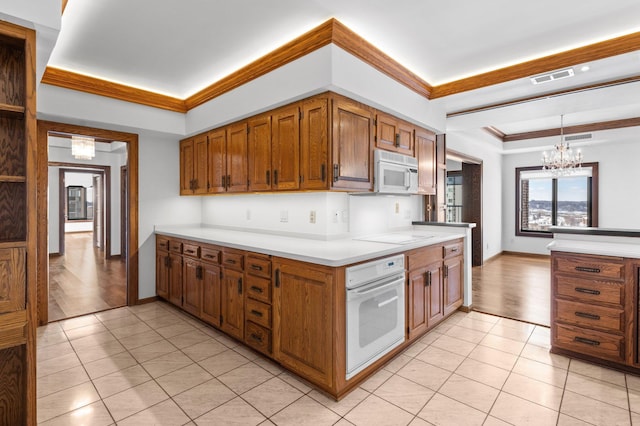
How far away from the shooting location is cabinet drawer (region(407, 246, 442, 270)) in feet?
9.20

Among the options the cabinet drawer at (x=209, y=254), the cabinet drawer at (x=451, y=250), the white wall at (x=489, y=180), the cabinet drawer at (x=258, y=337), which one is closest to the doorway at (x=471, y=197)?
the white wall at (x=489, y=180)

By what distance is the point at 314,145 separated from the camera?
271 centimetres

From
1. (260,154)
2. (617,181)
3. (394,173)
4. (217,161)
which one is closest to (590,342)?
(394,173)

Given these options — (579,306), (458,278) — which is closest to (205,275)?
(458,278)

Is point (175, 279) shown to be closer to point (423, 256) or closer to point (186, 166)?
point (186, 166)

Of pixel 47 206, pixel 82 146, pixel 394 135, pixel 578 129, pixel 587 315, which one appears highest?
pixel 578 129

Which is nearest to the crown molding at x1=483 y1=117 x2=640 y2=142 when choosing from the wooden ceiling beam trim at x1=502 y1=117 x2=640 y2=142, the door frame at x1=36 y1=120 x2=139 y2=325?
the wooden ceiling beam trim at x1=502 y1=117 x2=640 y2=142

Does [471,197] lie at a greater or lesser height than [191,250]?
greater

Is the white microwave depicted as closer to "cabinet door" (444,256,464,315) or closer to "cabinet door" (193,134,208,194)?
"cabinet door" (444,256,464,315)

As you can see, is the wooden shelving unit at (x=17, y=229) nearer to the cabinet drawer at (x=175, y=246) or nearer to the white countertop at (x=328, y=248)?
the white countertop at (x=328, y=248)

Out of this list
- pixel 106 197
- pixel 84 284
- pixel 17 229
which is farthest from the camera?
pixel 106 197

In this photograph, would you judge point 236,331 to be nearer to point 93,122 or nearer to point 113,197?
point 93,122

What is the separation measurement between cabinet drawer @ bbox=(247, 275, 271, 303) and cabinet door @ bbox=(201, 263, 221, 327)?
0.52 m

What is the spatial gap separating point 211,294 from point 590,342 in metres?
3.21
